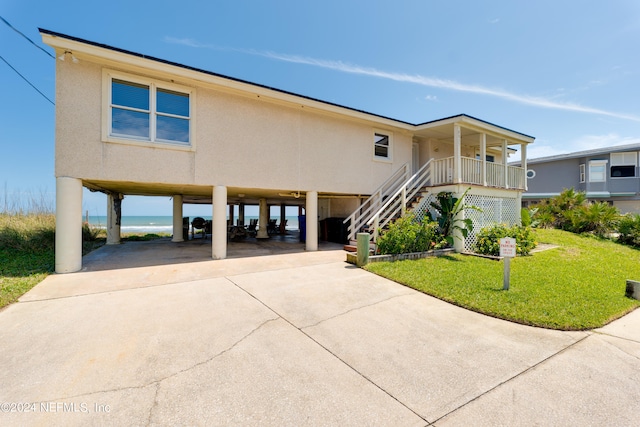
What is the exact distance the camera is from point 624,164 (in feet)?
68.9

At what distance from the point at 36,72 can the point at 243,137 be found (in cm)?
704

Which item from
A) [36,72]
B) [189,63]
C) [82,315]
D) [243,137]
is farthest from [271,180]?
[36,72]

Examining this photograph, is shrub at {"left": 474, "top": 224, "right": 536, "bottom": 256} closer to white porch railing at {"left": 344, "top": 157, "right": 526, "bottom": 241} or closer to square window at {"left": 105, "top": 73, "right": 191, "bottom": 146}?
white porch railing at {"left": 344, "top": 157, "right": 526, "bottom": 241}

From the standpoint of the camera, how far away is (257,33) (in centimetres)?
1133

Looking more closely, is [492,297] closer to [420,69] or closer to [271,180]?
[271,180]

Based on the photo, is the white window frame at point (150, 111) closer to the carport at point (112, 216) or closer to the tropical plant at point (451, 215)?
the carport at point (112, 216)

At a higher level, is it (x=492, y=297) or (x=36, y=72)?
(x=36, y=72)

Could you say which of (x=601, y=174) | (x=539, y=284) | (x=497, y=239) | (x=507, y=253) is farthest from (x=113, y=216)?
(x=601, y=174)

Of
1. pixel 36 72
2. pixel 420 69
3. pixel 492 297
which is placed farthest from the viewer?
pixel 420 69

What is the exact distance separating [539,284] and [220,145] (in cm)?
971

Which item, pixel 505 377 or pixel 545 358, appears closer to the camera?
pixel 505 377

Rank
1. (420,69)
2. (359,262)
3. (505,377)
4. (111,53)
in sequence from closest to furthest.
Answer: (505,377)
(111,53)
(359,262)
(420,69)

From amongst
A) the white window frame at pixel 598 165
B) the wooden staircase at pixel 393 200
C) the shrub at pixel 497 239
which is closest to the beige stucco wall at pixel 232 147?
the wooden staircase at pixel 393 200

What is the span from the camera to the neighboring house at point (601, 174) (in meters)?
20.8
